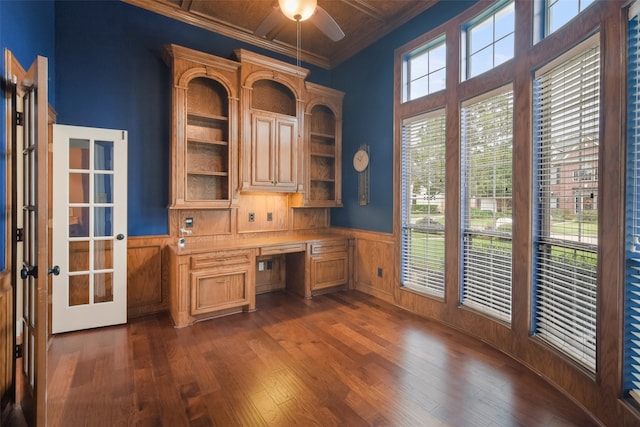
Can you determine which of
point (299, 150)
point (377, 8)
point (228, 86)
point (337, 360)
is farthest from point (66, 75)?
point (337, 360)

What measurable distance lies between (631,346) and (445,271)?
1628 millimetres

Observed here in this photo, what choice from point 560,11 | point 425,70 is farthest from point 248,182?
point 560,11

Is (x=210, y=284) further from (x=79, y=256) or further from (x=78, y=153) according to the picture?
(x=78, y=153)

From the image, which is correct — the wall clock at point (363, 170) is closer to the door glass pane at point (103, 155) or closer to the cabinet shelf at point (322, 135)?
the cabinet shelf at point (322, 135)

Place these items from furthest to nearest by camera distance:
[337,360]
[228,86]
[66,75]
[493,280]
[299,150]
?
[299,150] → [228,86] → [66,75] → [493,280] → [337,360]

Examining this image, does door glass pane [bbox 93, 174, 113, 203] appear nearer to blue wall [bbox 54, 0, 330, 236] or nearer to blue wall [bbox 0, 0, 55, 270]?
blue wall [bbox 54, 0, 330, 236]

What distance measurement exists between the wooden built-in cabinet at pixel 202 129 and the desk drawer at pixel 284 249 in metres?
Answer: 0.73

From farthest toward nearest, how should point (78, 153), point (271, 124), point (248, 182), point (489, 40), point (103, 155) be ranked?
point (271, 124), point (248, 182), point (103, 155), point (78, 153), point (489, 40)

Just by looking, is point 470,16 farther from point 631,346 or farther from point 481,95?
point 631,346

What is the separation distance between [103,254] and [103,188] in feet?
2.24

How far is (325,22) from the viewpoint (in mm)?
2543

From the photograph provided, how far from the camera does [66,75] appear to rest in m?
3.09

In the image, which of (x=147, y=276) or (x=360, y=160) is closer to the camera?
(x=147, y=276)

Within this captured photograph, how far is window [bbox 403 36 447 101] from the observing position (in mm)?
3361
